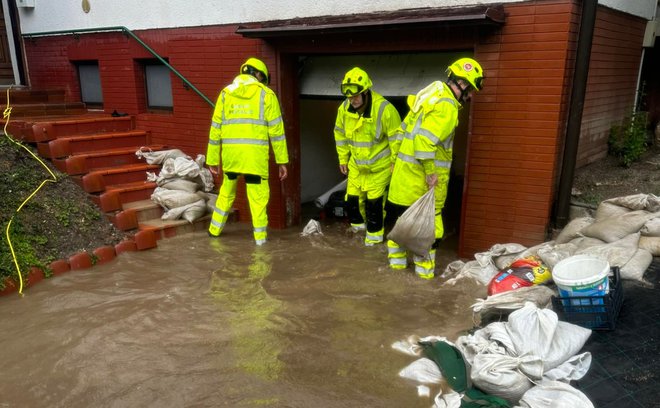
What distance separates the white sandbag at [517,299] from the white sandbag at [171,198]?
4.17 metres

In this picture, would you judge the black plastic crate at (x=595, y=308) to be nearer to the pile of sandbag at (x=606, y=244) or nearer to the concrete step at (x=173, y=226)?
the pile of sandbag at (x=606, y=244)

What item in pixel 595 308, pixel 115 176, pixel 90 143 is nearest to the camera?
pixel 595 308

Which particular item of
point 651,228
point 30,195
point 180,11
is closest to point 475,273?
point 651,228

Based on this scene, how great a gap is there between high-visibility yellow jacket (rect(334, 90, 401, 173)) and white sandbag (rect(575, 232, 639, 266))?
7.47 feet

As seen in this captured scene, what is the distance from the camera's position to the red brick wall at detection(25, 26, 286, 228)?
6.80 metres

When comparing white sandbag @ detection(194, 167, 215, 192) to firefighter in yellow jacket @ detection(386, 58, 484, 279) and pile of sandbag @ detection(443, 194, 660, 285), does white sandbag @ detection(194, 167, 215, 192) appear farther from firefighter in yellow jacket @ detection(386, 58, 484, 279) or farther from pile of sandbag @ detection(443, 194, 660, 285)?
pile of sandbag @ detection(443, 194, 660, 285)

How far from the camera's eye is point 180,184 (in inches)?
272

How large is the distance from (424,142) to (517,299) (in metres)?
1.58

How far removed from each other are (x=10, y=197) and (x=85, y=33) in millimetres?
3761

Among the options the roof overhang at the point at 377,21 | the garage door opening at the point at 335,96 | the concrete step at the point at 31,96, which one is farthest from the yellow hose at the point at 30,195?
the garage door opening at the point at 335,96

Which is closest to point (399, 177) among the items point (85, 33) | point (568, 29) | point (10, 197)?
point (568, 29)

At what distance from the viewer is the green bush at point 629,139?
21.1 ft

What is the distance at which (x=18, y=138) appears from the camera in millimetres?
6883

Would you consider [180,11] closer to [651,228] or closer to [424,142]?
[424,142]
